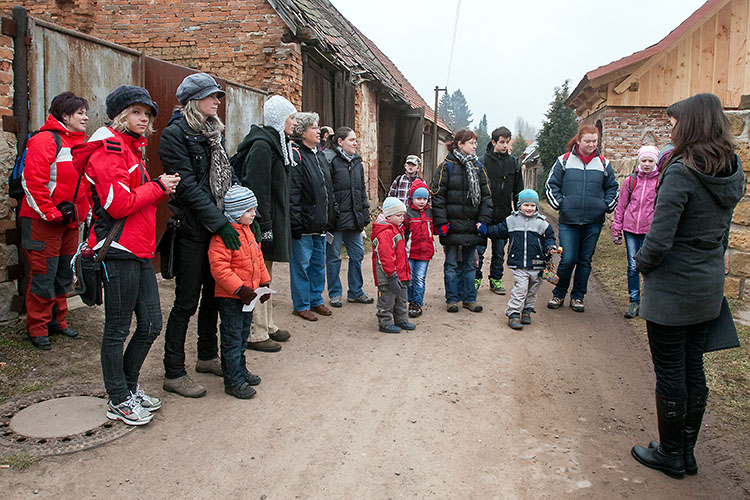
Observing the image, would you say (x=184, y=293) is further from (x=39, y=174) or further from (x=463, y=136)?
(x=463, y=136)

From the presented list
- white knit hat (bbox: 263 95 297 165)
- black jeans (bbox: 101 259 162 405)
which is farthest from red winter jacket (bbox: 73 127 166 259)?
white knit hat (bbox: 263 95 297 165)

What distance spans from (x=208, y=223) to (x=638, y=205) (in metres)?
4.64

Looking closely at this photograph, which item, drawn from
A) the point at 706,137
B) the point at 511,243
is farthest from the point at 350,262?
the point at 706,137

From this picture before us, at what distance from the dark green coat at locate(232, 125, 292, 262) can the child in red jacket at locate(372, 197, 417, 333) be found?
100 cm

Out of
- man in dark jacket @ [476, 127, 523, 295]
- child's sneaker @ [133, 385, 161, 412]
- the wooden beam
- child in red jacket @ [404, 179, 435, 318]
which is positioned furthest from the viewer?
the wooden beam

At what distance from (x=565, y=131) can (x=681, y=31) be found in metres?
13.9

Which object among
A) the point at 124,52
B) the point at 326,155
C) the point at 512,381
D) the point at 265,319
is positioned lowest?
the point at 512,381

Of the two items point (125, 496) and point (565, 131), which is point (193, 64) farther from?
point (565, 131)

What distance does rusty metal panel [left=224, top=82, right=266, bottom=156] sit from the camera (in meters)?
7.35

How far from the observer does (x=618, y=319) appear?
6141 millimetres

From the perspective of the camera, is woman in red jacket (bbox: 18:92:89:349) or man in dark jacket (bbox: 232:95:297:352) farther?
man in dark jacket (bbox: 232:95:297:352)

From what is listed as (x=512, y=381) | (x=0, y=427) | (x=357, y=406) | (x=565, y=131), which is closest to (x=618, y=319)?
(x=512, y=381)

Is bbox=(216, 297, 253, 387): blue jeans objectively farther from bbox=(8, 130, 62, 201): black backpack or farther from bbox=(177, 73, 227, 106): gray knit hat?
bbox=(8, 130, 62, 201): black backpack

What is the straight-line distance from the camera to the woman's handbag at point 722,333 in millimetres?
3105
